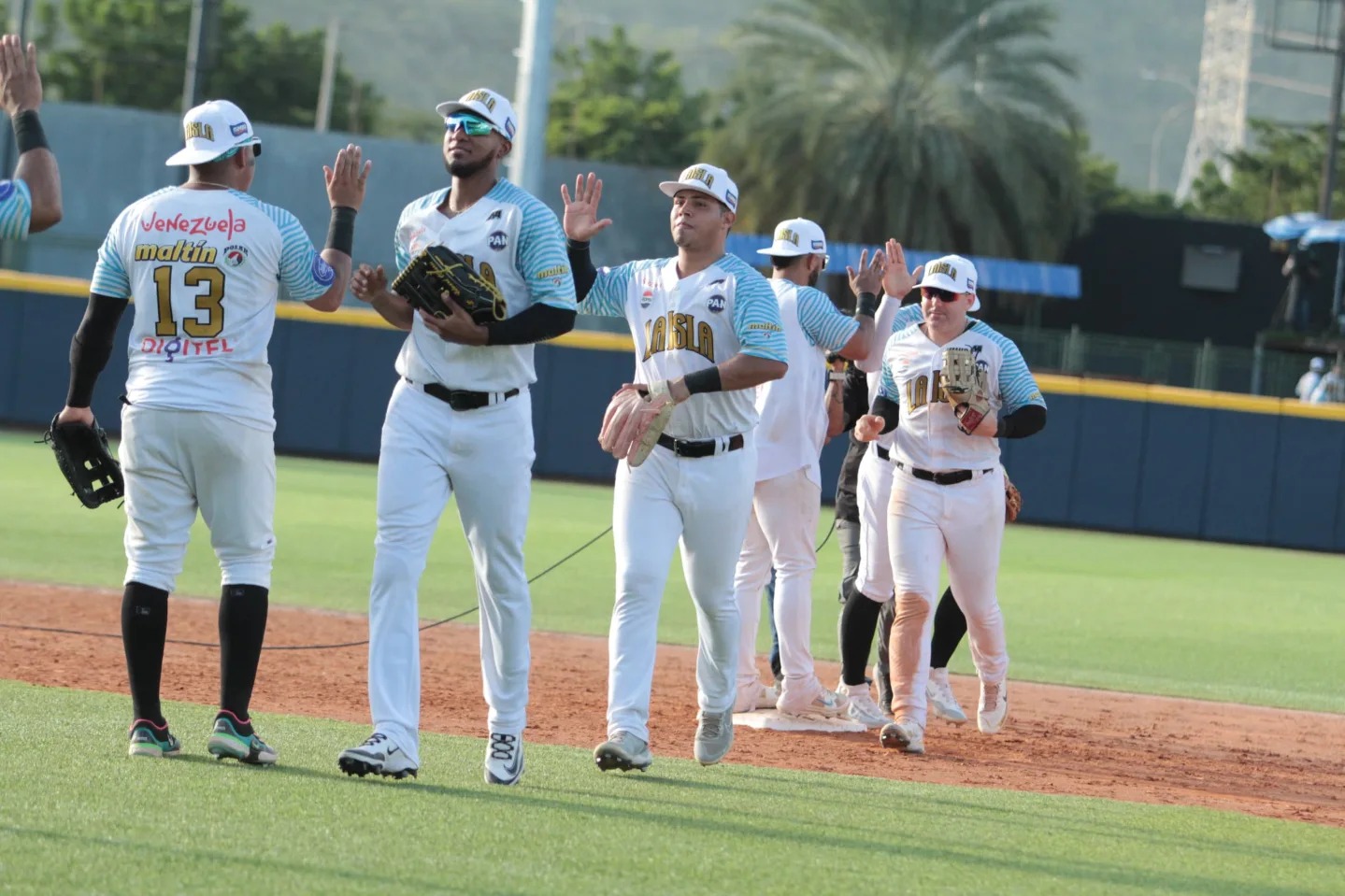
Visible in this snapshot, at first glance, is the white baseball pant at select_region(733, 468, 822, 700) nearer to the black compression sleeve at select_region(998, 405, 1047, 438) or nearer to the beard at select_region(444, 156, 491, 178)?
the black compression sleeve at select_region(998, 405, 1047, 438)

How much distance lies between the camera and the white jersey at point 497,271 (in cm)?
574

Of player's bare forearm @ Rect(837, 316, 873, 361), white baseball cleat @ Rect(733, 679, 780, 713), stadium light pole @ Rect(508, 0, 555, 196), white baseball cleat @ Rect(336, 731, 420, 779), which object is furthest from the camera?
stadium light pole @ Rect(508, 0, 555, 196)

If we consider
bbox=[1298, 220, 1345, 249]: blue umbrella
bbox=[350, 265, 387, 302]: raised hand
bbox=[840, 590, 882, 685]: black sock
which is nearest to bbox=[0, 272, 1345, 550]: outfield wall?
bbox=[840, 590, 882, 685]: black sock

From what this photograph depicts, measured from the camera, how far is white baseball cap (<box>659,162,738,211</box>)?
650 cm

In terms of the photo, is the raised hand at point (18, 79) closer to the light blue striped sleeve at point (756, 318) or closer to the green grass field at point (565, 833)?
the green grass field at point (565, 833)

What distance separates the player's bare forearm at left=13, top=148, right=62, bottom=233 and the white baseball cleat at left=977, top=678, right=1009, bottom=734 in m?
5.10

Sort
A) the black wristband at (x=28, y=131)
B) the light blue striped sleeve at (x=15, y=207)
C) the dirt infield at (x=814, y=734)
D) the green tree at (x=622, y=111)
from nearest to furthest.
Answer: the light blue striped sleeve at (x=15, y=207) < the black wristband at (x=28, y=131) < the dirt infield at (x=814, y=734) < the green tree at (x=622, y=111)

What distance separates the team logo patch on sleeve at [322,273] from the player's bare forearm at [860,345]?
2577 millimetres

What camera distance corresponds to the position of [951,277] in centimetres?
A: 789

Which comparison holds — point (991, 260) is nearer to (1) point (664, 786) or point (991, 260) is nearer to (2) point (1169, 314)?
(2) point (1169, 314)


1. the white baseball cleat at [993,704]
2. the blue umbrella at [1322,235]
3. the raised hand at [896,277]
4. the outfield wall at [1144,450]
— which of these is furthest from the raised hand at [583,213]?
the blue umbrella at [1322,235]

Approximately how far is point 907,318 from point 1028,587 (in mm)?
7311

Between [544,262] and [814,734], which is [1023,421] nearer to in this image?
[814,734]

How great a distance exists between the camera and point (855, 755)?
7.72 metres
